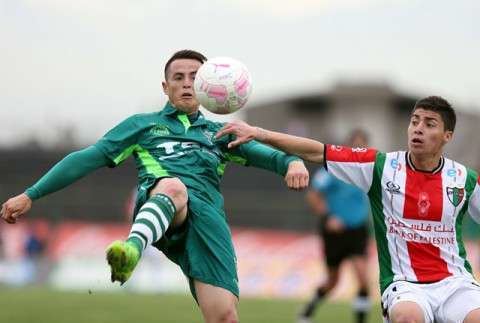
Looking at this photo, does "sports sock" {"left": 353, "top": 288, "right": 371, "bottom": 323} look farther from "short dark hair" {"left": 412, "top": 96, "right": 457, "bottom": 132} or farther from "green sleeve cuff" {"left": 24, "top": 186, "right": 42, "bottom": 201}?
"green sleeve cuff" {"left": 24, "top": 186, "right": 42, "bottom": 201}

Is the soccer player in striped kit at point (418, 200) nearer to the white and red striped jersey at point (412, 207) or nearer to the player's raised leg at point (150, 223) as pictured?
the white and red striped jersey at point (412, 207)

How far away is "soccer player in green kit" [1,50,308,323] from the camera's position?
709cm

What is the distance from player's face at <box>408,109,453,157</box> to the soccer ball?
1.17 m

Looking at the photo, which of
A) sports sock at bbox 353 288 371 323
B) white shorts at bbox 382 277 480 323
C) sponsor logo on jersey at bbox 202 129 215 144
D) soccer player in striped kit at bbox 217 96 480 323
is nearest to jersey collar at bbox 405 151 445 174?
soccer player in striped kit at bbox 217 96 480 323

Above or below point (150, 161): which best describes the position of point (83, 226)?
below

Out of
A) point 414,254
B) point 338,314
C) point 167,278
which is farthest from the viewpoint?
point 167,278

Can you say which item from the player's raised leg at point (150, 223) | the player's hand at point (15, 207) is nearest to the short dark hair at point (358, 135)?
the player's raised leg at point (150, 223)

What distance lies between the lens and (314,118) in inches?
2025

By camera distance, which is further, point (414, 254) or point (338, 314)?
point (338, 314)

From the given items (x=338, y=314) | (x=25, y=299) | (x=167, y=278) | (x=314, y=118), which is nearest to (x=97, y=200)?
(x=167, y=278)

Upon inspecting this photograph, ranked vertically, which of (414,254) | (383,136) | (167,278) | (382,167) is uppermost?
(382,167)

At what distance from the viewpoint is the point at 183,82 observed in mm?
7441

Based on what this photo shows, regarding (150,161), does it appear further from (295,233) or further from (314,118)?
(314,118)

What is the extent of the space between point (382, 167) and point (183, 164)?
1.41 metres
